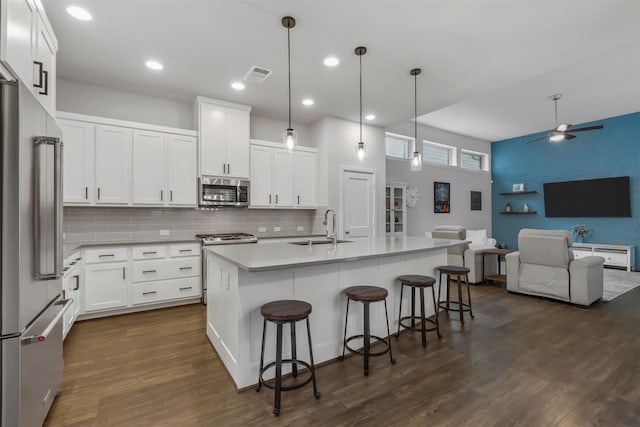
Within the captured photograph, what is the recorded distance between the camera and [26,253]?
57.7 inches

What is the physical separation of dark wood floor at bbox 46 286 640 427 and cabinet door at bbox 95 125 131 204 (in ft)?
5.33

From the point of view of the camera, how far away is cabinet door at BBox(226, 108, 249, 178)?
4.64 m

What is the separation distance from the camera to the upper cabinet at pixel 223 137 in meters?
4.43

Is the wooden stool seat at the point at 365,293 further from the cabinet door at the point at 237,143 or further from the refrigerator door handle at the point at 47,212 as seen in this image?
the cabinet door at the point at 237,143

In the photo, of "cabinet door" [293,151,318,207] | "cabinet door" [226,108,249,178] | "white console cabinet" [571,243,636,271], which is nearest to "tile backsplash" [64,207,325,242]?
"cabinet door" [293,151,318,207]

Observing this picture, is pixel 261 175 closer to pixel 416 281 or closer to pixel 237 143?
pixel 237 143

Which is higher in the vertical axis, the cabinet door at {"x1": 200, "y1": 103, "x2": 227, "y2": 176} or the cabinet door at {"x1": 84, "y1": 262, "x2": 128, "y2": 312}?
the cabinet door at {"x1": 200, "y1": 103, "x2": 227, "y2": 176}

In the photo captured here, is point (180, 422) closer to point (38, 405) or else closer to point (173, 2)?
point (38, 405)

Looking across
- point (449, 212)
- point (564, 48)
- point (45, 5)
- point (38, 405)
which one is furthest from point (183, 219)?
point (449, 212)

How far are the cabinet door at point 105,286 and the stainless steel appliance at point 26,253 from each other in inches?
81.4

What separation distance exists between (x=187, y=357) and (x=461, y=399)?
2242 millimetres

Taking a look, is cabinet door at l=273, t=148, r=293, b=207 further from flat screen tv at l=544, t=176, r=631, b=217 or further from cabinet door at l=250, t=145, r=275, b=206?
flat screen tv at l=544, t=176, r=631, b=217

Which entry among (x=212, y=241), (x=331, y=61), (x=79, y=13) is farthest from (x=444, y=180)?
(x=79, y=13)

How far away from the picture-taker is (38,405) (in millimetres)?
1634
